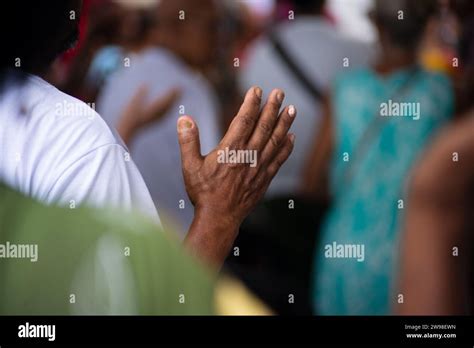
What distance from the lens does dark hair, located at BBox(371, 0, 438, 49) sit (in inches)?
159

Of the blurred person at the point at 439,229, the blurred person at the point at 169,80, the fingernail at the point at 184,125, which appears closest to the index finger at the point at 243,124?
the fingernail at the point at 184,125

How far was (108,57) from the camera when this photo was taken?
413 centimetres

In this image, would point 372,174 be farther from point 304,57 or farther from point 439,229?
point 439,229

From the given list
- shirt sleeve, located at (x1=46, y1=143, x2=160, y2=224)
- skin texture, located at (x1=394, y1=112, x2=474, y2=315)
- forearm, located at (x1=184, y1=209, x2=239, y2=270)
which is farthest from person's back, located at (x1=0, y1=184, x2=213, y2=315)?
forearm, located at (x1=184, y1=209, x2=239, y2=270)

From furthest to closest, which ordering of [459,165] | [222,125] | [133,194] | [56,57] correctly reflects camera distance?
1. [222,125]
2. [56,57]
3. [133,194]
4. [459,165]

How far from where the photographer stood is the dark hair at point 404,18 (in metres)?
4.03

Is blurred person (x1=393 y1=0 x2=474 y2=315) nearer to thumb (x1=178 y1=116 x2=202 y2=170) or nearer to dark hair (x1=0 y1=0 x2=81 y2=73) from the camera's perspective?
thumb (x1=178 y1=116 x2=202 y2=170)

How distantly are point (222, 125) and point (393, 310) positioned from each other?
3.44 ft

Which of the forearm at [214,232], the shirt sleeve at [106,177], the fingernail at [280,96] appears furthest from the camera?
the fingernail at [280,96]

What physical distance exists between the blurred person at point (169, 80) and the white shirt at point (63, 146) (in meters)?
0.66

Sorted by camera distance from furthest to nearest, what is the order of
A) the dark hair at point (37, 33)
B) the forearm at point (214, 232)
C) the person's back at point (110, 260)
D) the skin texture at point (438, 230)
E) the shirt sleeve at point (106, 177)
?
the dark hair at point (37, 33) < the forearm at point (214, 232) < the shirt sleeve at point (106, 177) < the skin texture at point (438, 230) < the person's back at point (110, 260)

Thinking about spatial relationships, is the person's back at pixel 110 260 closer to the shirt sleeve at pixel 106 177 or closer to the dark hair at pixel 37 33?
the shirt sleeve at pixel 106 177
